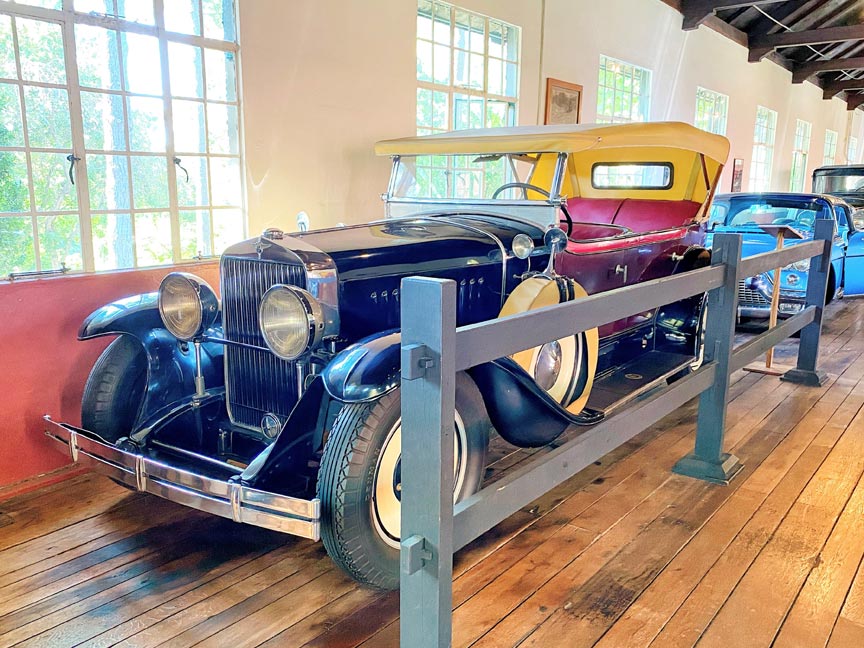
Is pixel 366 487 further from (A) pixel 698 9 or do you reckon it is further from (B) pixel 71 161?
(A) pixel 698 9

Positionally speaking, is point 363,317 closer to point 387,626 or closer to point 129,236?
point 387,626

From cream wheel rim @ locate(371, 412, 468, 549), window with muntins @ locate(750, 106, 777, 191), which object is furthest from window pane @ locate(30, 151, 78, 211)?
window with muntins @ locate(750, 106, 777, 191)

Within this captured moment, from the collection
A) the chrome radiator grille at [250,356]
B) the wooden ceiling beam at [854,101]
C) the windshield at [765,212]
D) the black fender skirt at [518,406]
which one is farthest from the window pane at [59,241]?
the wooden ceiling beam at [854,101]

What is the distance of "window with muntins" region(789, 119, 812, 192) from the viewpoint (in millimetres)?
13898

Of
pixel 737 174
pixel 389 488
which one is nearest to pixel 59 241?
pixel 389 488

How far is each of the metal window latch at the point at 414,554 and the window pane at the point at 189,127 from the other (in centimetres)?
293

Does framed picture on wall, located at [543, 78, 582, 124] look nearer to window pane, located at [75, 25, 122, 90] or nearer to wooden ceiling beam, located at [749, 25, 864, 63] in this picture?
window pane, located at [75, 25, 122, 90]

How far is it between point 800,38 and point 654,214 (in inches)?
321

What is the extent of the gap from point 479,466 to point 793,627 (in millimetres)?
1050

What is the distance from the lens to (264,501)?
77.5 inches

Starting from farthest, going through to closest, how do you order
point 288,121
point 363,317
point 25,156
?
point 288,121 → point 25,156 → point 363,317

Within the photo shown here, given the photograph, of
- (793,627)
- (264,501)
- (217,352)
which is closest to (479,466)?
(264,501)

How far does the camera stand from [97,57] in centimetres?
335

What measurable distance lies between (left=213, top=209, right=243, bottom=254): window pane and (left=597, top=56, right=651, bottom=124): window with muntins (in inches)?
193
